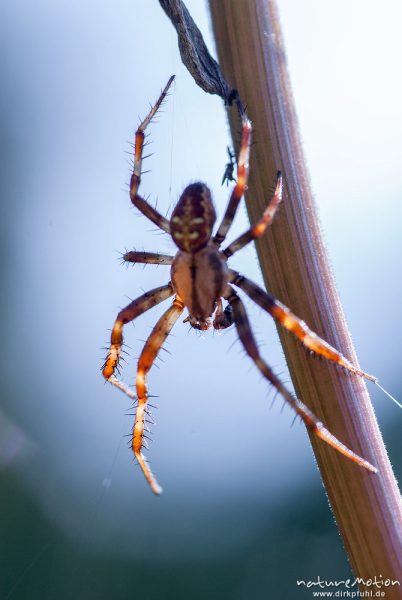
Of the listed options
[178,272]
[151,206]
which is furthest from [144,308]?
[151,206]

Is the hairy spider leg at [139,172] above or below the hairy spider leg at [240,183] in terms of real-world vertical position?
above

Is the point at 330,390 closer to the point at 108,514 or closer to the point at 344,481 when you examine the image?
the point at 344,481

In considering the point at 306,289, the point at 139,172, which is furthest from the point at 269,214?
the point at 139,172

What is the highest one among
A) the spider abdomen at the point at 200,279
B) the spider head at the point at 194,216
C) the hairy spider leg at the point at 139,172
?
the hairy spider leg at the point at 139,172

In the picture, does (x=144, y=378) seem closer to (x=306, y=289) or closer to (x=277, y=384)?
(x=277, y=384)

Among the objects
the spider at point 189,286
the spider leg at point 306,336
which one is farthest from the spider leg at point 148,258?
the spider leg at point 306,336

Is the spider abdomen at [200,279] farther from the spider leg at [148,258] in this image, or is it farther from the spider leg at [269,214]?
the spider leg at [269,214]

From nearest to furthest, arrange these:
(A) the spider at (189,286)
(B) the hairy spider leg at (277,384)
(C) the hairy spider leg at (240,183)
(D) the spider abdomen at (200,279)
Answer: (B) the hairy spider leg at (277,384)
(C) the hairy spider leg at (240,183)
(A) the spider at (189,286)
(D) the spider abdomen at (200,279)
